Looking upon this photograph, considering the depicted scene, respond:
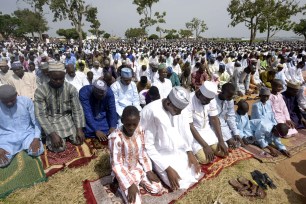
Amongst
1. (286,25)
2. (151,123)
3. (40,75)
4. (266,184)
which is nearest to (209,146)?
(266,184)

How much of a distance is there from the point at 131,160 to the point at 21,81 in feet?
13.9

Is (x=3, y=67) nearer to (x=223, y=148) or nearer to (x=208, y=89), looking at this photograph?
(x=208, y=89)

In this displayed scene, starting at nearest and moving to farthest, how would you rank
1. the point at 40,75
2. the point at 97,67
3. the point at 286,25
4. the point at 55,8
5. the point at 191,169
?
1. the point at 191,169
2. the point at 40,75
3. the point at 97,67
4. the point at 55,8
5. the point at 286,25

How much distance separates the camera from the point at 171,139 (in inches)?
119

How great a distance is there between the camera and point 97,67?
8.41m

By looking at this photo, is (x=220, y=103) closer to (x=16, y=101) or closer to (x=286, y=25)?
(x=16, y=101)

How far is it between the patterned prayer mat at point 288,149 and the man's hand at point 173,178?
6.59 ft

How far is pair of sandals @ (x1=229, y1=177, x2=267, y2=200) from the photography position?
3.11m

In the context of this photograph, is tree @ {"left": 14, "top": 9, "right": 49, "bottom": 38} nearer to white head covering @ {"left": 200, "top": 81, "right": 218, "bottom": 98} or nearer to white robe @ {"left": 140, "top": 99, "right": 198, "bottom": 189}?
white head covering @ {"left": 200, "top": 81, "right": 218, "bottom": 98}

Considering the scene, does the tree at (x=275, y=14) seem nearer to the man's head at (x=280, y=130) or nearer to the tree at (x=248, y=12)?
the tree at (x=248, y=12)

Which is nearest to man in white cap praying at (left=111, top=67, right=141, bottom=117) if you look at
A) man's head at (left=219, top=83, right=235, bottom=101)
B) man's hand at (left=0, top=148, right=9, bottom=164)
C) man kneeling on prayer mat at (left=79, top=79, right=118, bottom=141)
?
man kneeling on prayer mat at (left=79, top=79, right=118, bottom=141)

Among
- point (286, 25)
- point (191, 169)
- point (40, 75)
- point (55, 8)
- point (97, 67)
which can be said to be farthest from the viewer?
point (286, 25)

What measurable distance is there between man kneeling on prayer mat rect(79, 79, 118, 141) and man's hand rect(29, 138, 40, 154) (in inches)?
36.7

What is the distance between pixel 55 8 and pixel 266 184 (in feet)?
92.6
